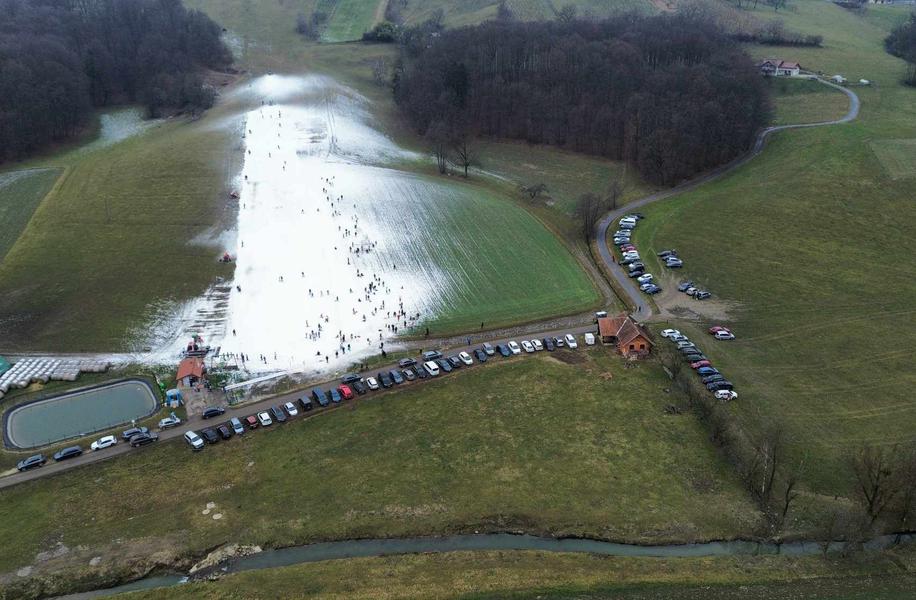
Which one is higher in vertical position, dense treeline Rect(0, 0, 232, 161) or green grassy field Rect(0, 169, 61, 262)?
dense treeline Rect(0, 0, 232, 161)

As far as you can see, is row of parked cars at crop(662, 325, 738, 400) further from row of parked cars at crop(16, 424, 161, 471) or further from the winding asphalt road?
row of parked cars at crop(16, 424, 161, 471)

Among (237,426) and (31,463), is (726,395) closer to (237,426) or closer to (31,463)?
(237,426)

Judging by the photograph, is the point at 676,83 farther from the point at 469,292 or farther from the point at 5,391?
the point at 5,391

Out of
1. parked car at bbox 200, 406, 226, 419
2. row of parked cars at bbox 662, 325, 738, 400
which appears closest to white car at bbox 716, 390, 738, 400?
row of parked cars at bbox 662, 325, 738, 400

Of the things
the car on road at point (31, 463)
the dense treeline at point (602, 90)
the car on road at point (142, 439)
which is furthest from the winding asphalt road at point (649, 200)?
the car on road at point (31, 463)

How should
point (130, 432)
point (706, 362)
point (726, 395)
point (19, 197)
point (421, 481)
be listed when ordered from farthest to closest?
1. point (19, 197)
2. point (706, 362)
3. point (726, 395)
4. point (130, 432)
5. point (421, 481)

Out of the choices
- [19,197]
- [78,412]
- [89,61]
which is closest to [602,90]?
[19,197]
